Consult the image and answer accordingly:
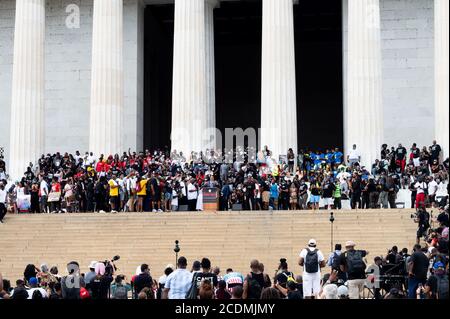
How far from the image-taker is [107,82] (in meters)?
56.6

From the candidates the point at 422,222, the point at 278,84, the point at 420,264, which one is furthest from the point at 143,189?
the point at 420,264

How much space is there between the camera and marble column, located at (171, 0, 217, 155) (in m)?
55.3

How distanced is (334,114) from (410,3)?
22331 millimetres

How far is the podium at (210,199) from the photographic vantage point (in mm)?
45219

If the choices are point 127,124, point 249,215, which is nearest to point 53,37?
point 127,124

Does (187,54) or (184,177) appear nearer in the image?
(184,177)

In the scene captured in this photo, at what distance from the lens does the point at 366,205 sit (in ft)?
147

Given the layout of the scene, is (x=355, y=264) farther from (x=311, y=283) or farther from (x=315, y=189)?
(x=315, y=189)

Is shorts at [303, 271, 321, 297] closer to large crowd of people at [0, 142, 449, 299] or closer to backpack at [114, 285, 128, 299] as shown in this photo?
backpack at [114, 285, 128, 299]

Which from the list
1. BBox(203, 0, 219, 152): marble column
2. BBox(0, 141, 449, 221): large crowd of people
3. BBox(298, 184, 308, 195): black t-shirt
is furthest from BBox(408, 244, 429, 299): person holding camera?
BBox(203, 0, 219, 152): marble column

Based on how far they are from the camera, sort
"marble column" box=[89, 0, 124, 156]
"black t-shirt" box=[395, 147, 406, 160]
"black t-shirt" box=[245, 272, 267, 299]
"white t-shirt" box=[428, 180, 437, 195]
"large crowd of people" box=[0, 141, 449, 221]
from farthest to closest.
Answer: "marble column" box=[89, 0, 124, 156], "black t-shirt" box=[395, 147, 406, 160], "large crowd of people" box=[0, 141, 449, 221], "white t-shirt" box=[428, 180, 437, 195], "black t-shirt" box=[245, 272, 267, 299]

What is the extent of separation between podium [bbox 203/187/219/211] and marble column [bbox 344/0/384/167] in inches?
442

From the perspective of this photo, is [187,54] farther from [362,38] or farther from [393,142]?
[393,142]

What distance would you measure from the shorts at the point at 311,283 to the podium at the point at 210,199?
20137 millimetres
